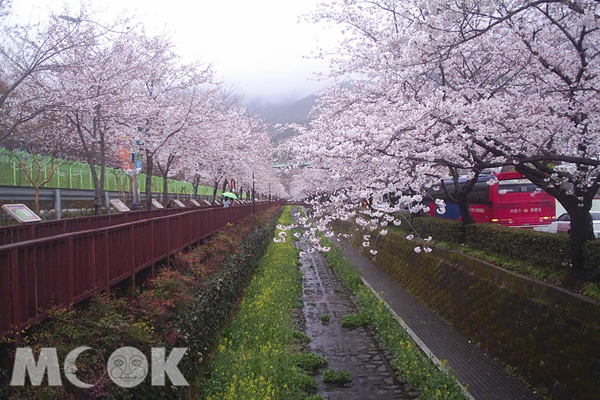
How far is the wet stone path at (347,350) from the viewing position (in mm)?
7476

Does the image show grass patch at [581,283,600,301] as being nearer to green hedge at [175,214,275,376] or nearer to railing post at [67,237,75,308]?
green hedge at [175,214,275,376]

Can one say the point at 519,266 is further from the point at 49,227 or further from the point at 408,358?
the point at 49,227

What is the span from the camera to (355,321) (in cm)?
1128

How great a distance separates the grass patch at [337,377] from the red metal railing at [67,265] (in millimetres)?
3556

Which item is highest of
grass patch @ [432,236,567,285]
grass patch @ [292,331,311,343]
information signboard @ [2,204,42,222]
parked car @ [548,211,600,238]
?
information signboard @ [2,204,42,222]

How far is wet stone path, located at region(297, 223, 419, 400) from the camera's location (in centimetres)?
748

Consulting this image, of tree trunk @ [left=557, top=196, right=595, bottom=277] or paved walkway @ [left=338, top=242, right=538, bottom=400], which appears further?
tree trunk @ [left=557, top=196, right=595, bottom=277]

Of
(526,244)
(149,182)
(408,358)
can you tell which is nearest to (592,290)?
(526,244)

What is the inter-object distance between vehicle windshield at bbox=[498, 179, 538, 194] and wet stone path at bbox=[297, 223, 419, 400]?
25.9ft

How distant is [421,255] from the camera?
13.7 meters

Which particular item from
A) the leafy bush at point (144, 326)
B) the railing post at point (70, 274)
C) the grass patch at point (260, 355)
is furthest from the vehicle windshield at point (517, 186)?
the railing post at point (70, 274)

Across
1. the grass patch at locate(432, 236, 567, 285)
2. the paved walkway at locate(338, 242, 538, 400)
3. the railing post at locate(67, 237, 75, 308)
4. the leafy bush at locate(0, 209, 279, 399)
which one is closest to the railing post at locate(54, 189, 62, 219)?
the leafy bush at locate(0, 209, 279, 399)

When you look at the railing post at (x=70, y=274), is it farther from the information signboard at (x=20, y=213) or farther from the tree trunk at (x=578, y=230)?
the tree trunk at (x=578, y=230)

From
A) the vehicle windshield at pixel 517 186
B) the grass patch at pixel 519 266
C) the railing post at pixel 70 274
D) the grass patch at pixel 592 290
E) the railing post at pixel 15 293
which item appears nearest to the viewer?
the railing post at pixel 15 293
